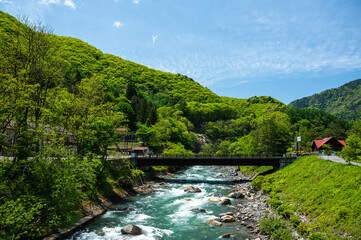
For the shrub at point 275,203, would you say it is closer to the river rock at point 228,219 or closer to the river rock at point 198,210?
the river rock at point 228,219

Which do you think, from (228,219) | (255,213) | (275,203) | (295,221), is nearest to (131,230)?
(228,219)

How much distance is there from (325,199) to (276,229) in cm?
700

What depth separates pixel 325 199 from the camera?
22.9m

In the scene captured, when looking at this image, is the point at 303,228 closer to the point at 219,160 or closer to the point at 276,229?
the point at 276,229

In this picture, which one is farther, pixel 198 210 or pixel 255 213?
pixel 198 210

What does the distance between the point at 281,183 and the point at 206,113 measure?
144 metres

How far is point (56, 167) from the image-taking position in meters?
16.8

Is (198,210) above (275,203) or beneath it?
beneath

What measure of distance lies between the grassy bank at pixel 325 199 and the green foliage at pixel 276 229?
1449 millimetres

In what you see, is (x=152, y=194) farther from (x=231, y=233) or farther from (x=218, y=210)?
(x=231, y=233)

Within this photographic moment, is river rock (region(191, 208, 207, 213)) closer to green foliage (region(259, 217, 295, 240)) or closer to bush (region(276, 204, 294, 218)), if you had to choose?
bush (region(276, 204, 294, 218))

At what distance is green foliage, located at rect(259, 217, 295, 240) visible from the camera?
1910 cm

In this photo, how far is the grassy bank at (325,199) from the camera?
17.9 m

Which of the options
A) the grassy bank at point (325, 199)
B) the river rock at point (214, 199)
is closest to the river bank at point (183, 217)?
the river rock at point (214, 199)
